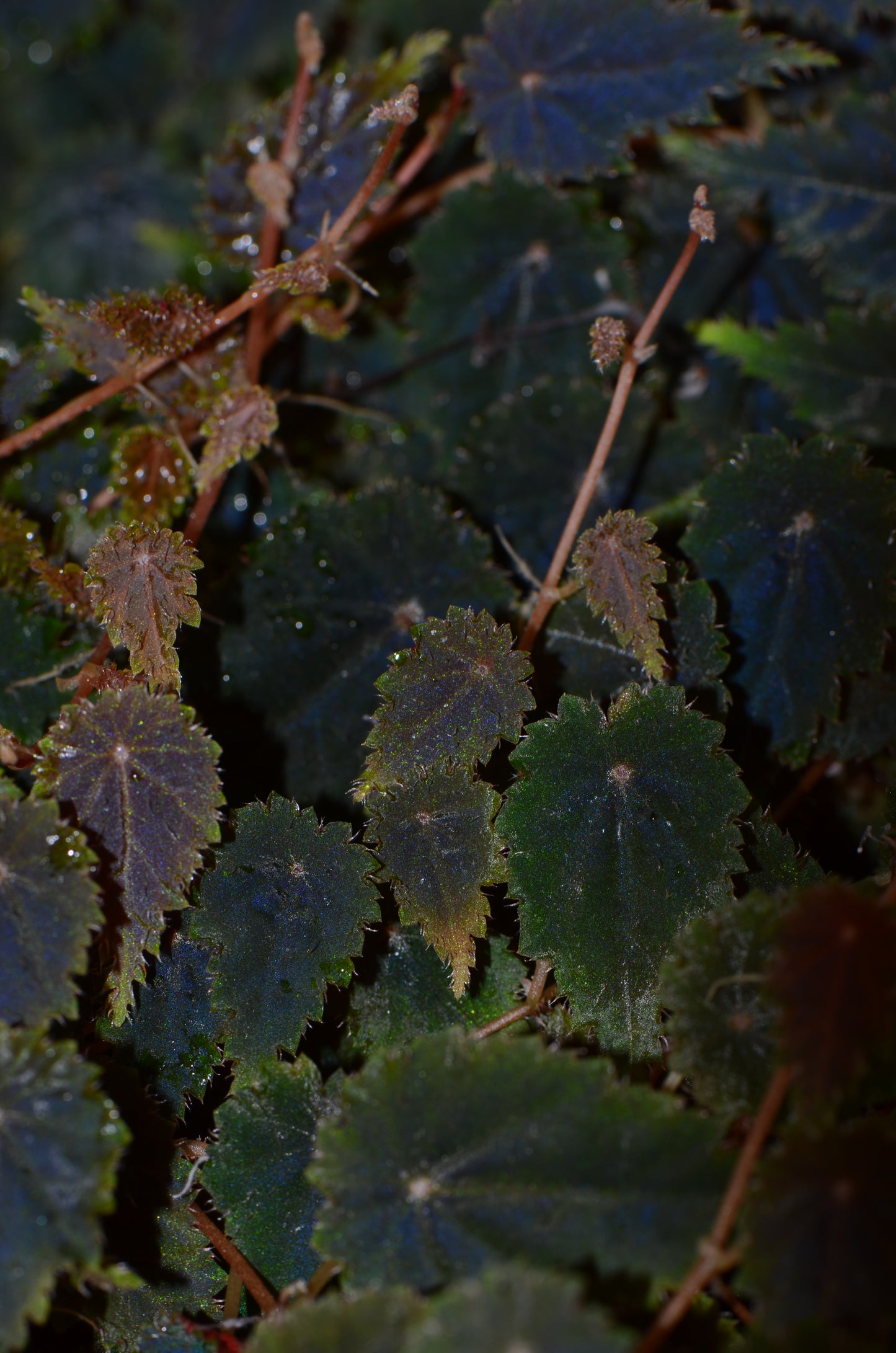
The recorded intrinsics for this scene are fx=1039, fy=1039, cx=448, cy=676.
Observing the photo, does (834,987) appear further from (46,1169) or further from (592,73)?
(592,73)

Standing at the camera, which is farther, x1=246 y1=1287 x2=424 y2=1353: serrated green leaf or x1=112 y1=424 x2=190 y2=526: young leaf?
x1=112 y1=424 x2=190 y2=526: young leaf

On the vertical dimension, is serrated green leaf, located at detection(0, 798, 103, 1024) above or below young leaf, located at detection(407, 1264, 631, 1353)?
above

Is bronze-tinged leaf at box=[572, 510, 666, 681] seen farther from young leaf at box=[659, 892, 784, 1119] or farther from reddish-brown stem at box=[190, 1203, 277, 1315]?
reddish-brown stem at box=[190, 1203, 277, 1315]

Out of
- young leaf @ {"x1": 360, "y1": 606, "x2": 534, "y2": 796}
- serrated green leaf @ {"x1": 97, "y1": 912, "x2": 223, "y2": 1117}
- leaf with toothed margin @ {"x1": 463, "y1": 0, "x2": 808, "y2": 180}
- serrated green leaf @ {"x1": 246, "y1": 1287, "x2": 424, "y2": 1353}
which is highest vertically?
leaf with toothed margin @ {"x1": 463, "y1": 0, "x2": 808, "y2": 180}

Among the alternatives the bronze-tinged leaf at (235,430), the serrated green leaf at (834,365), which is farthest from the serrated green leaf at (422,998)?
the serrated green leaf at (834,365)

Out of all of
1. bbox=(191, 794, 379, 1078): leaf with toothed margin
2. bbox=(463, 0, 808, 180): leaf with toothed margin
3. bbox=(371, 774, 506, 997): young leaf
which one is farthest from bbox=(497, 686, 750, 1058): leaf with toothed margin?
bbox=(463, 0, 808, 180): leaf with toothed margin

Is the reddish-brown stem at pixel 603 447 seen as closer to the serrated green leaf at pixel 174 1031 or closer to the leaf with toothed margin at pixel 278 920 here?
the leaf with toothed margin at pixel 278 920

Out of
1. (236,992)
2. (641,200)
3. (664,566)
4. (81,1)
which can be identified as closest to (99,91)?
(81,1)
